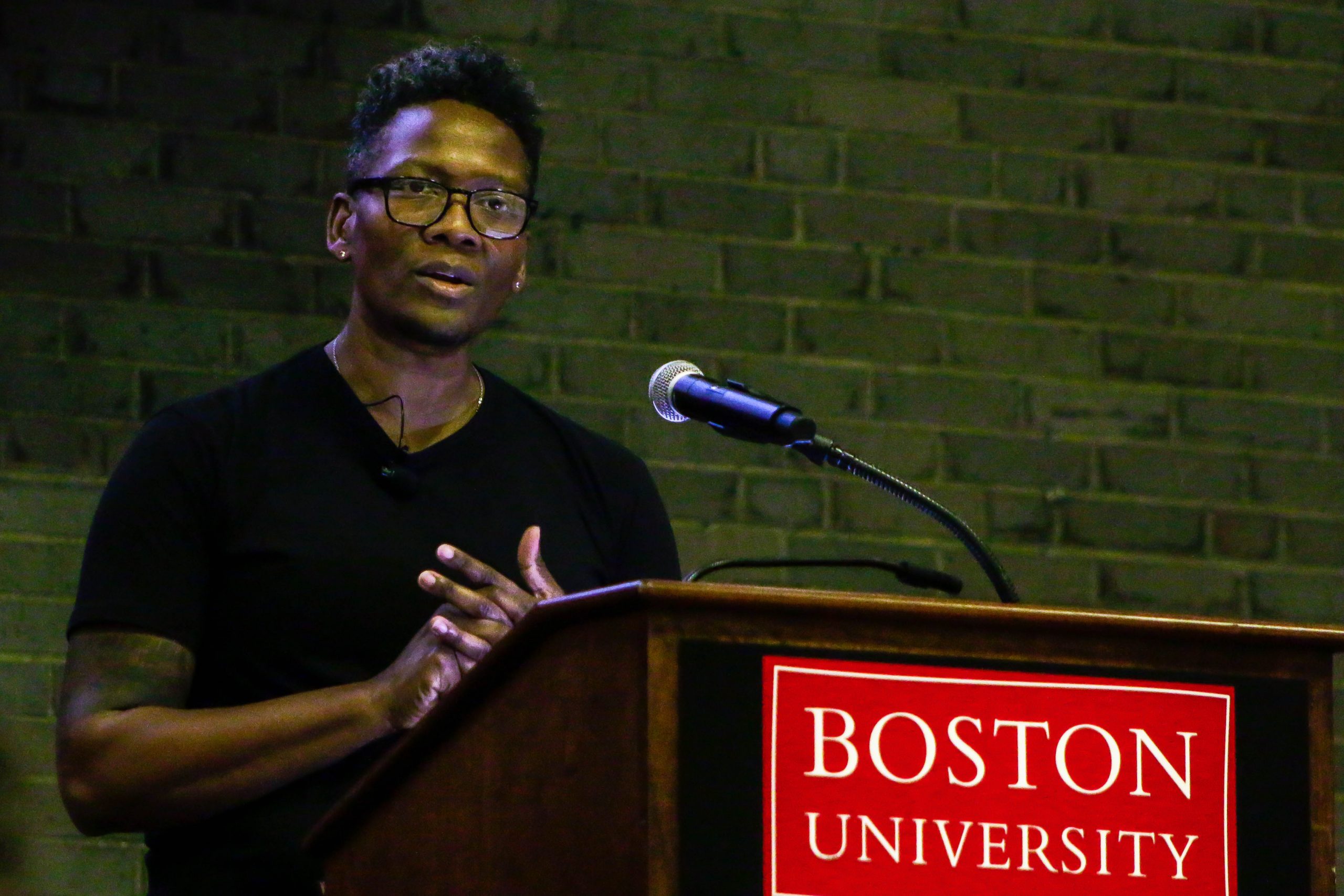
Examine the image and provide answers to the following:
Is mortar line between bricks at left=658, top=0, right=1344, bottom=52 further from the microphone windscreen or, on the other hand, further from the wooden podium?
the wooden podium

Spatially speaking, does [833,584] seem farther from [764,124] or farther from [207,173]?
[207,173]

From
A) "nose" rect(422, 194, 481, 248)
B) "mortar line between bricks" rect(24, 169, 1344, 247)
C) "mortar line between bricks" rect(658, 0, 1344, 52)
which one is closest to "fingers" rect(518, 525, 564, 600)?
"nose" rect(422, 194, 481, 248)

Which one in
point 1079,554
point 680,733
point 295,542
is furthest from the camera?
point 1079,554

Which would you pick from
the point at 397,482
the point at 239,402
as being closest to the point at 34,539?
the point at 239,402

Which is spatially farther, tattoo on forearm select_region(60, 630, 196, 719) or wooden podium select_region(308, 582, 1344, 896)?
tattoo on forearm select_region(60, 630, 196, 719)

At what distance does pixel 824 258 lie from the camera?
11.6 ft

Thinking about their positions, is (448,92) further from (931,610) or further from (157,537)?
(931,610)

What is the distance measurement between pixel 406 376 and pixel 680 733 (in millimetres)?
1010

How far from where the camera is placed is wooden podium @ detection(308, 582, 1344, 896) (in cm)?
118

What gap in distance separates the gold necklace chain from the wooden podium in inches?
31.6

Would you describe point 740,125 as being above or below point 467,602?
above

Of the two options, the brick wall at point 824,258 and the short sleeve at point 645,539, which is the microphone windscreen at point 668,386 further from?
the brick wall at point 824,258

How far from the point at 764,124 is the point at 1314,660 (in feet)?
7.85

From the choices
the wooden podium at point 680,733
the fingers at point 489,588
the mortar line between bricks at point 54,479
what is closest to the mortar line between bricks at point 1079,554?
the mortar line between bricks at point 54,479
